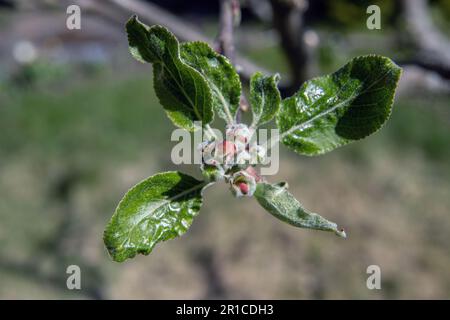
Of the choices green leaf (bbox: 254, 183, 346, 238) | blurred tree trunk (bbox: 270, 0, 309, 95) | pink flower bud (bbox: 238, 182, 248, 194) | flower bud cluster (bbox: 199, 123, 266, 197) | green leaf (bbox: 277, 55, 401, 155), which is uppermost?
blurred tree trunk (bbox: 270, 0, 309, 95)

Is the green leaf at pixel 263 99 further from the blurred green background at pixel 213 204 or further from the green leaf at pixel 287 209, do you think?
the blurred green background at pixel 213 204

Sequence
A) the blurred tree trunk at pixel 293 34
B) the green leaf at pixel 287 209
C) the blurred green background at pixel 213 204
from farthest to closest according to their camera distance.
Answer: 1. the blurred green background at pixel 213 204
2. the blurred tree trunk at pixel 293 34
3. the green leaf at pixel 287 209

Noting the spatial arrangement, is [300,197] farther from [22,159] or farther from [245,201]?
[22,159]

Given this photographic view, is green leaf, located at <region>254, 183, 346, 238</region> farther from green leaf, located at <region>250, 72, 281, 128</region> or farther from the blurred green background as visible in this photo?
the blurred green background

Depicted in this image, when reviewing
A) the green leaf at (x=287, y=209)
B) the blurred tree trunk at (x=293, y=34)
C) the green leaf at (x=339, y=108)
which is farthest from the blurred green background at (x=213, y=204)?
the green leaf at (x=287, y=209)

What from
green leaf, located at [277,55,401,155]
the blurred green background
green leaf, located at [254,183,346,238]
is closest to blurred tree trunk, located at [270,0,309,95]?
green leaf, located at [277,55,401,155]
